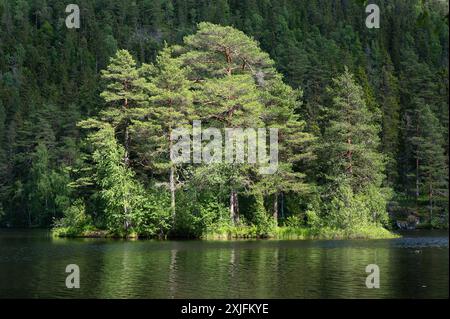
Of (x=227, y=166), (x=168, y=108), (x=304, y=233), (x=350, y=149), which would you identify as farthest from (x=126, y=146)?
(x=350, y=149)

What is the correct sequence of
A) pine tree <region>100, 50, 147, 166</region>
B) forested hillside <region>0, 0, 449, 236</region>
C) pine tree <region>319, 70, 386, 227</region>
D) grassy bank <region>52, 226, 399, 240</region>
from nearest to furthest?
grassy bank <region>52, 226, 399, 240</region>, forested hillside <region>0, 0, 449, 236</region>, pine tree <region>100, 50, 147, 166</region>, pine tree <region>319, 70, 386, 227</region>

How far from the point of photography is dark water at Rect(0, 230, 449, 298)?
22.7 m

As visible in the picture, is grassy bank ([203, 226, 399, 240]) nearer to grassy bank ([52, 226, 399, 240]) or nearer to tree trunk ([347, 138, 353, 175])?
grassy bank ([52, 226, 399, 240])

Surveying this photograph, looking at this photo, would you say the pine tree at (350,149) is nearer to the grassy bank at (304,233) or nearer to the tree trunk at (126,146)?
the grassy bank at (304,233)

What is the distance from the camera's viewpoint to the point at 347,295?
21.9m

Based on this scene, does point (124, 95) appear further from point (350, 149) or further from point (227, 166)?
point (350, 149)

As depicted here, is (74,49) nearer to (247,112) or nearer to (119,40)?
(119,40)

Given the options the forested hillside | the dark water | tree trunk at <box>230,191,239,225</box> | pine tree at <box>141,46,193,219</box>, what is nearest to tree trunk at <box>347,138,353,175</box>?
the forested hillside

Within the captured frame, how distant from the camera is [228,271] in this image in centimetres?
2828

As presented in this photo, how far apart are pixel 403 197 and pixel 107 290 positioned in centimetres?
6108

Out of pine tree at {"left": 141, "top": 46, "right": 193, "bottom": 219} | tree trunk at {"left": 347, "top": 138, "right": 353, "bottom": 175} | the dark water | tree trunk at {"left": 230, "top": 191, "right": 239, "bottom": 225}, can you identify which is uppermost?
pine tree at {"left": 141, "top": 46, "right": 193, "bottom": 219}

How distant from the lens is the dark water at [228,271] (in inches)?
892

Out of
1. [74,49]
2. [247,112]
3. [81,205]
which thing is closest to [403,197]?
[247,112]

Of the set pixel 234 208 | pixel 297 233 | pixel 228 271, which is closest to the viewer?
pixel 228 271
